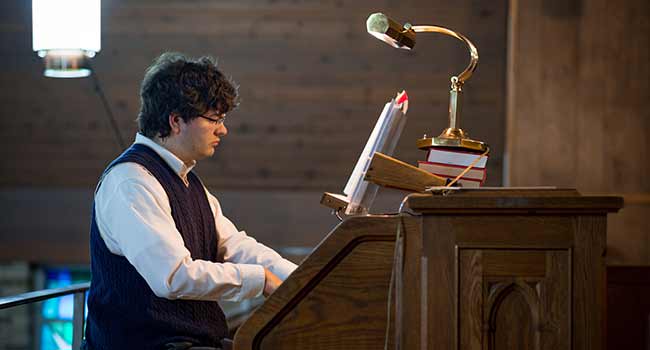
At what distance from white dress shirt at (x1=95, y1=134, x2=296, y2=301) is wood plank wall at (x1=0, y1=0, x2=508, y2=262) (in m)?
3.36

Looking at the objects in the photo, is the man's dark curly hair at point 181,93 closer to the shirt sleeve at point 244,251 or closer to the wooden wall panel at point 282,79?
the shirt sleeve at point 244,251

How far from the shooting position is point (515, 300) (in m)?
1.51

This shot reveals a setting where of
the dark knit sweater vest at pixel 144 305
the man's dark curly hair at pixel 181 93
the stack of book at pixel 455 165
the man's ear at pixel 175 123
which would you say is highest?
the man's dark curly hair at pixel 181 93

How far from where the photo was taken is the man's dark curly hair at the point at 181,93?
2326mm

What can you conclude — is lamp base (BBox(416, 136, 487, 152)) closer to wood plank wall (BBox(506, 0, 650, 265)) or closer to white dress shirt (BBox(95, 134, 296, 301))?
white dress shirt (BBox(95, 134, 296, 301))

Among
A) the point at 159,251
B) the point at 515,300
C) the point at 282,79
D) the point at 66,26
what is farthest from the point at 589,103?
the point at 515,300

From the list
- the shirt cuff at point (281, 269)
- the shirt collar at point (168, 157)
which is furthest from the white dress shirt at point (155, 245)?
the shirt cuff at point (281, 269)

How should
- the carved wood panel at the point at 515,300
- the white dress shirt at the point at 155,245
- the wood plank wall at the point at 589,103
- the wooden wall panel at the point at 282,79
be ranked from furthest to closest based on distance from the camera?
1. the wooden wall panel at the point at 282,79
2. the wood plank wall at the point at 589,103
3. the white dress shirt at the point at 155,245
4. the carved wood panel at the point at 515,300

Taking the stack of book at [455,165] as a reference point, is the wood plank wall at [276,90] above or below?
above

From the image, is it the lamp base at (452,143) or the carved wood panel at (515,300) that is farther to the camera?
the lamp base at (452,143)

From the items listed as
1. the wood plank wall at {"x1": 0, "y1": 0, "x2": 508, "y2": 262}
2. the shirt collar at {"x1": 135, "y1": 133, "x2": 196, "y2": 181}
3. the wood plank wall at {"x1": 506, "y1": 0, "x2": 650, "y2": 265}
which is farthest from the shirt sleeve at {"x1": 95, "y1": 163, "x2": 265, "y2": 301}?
the wood plank wall at {"x1": 0, "y1": 0, "x2": 508, "y2": 262}

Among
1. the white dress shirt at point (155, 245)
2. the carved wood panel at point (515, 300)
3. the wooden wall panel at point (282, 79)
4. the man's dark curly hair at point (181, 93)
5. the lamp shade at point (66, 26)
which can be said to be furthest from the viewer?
the wooden wall panel at point (282, 79)

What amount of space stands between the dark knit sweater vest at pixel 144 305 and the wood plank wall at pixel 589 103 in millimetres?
2797

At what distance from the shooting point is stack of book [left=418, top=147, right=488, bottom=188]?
2.02 metres
